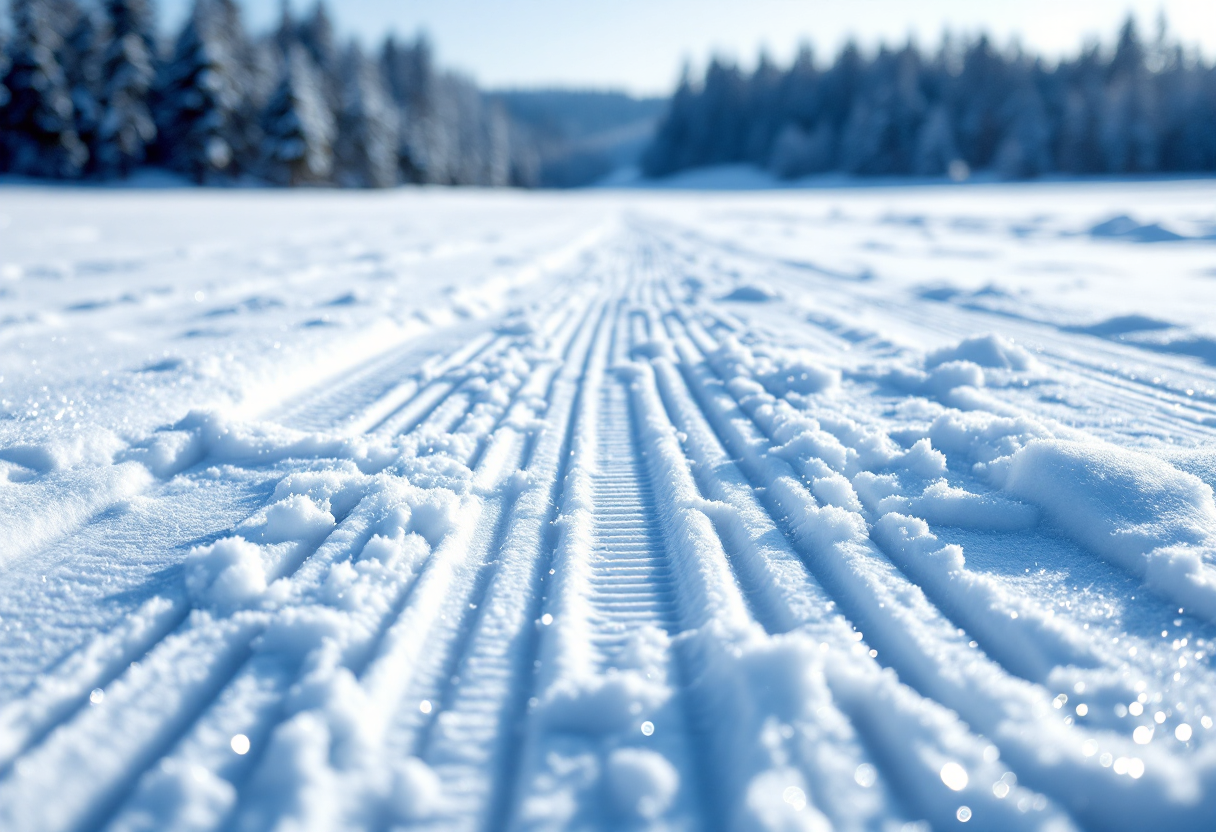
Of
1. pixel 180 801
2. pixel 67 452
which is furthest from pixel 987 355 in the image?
pixel 67 452

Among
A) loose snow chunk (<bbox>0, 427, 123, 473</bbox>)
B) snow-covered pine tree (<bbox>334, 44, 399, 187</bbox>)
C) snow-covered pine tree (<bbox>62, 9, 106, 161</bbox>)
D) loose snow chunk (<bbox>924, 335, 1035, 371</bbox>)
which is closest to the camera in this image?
loose snow chunk (<bbox>0, 427, 123, 473</bbox>)

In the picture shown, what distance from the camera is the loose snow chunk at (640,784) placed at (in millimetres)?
1140

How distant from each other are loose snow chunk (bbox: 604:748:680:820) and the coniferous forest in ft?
113

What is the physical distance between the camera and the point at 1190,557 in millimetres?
1674

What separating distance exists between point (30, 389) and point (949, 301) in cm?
615

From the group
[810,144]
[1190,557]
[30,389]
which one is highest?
[810,144]

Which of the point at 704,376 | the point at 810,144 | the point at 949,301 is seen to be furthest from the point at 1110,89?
the point at 704,376

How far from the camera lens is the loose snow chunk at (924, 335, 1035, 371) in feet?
11.8

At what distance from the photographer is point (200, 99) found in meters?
28.0

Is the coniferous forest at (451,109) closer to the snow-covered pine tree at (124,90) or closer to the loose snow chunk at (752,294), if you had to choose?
the snow-covered pine tree at (124,90)

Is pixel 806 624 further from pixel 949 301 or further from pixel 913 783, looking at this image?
pixel 949 301

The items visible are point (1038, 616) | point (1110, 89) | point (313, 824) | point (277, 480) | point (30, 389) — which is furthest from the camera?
point (1110, 89)

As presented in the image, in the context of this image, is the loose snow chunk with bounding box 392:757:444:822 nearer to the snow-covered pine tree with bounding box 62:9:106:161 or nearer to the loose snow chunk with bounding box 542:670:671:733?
the loose snow chunk with bounding box 542:670:671:733

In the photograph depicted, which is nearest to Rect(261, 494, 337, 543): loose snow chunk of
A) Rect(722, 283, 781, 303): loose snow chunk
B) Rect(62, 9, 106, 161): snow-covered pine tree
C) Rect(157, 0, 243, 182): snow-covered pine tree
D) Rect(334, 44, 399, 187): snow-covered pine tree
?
Rect(722, 283, 781, 303): loose snow chunk
